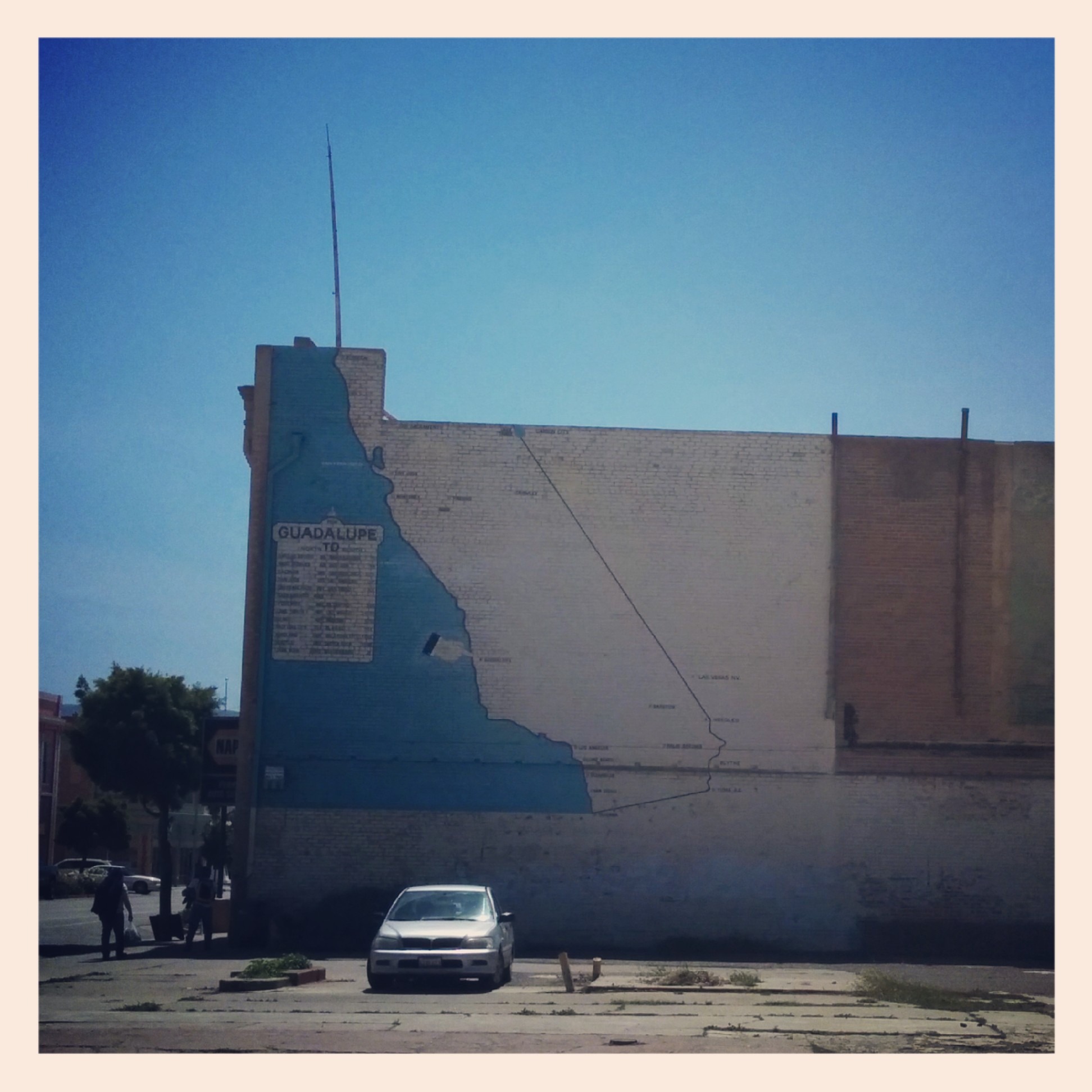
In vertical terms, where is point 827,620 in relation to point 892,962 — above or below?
above

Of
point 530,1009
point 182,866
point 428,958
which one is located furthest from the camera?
point 182,866

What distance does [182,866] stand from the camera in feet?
274

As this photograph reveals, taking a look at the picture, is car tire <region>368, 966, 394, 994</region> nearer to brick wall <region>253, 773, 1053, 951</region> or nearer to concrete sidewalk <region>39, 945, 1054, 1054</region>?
concrete sidewalk <region>39, 945, 1054, 1054</region>

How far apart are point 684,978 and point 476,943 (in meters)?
2.98

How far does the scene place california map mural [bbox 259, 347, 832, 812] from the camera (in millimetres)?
25766

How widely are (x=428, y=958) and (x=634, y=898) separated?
9.01m

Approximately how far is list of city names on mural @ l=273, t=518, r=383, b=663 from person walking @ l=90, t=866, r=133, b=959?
506 centimetres

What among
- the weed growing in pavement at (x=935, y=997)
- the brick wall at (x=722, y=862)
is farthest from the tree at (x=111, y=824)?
the weed growing in pavement at (x=935, y=997)

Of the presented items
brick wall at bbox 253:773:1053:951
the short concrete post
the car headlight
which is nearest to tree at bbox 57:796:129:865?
brick wall at bbox 253:773:1053:951

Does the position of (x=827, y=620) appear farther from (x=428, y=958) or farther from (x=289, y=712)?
(x=428, y=958)

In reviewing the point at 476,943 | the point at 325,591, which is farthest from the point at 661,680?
the point at 476,943

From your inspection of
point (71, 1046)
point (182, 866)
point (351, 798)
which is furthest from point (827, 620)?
point (182, 866)

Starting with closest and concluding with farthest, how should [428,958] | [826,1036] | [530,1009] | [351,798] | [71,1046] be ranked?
1. [71,1046]
2. [826,1036]
3. [530,1009]
4. [428,958]
5. [351,798]

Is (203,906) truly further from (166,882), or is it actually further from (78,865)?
(78,865)
